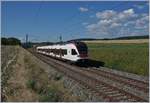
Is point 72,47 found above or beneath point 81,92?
above

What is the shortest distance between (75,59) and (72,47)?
4.29 feet

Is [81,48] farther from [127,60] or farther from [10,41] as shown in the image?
[10,41]

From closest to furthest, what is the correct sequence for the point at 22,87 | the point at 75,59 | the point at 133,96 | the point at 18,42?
the point at 133,96
the point at 22,87
the point at 75,59
the point at 18,42

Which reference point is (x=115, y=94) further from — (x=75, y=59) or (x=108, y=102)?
(x=75, y=59)

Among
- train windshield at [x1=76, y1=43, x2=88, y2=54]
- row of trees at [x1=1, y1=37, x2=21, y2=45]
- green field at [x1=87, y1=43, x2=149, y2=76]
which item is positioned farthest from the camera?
row of trees at [x1=1, y1=37, x2=21, y2=45]

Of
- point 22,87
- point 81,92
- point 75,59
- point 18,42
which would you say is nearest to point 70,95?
point 81,92

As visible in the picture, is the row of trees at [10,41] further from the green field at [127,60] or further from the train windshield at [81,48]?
the train windshield at [81,48]

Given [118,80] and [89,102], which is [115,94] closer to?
[89,102]

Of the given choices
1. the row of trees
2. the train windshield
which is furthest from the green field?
the row of trees

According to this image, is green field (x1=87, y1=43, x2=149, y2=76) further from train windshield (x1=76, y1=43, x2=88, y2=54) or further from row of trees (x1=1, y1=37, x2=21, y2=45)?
row of trees (x1=1, y1=37, x2=21, y2=45)

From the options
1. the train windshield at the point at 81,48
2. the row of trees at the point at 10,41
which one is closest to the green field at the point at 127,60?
the train windshield at the point at 81,48

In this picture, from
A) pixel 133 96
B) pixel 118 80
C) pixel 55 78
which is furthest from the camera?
pixel 55 78

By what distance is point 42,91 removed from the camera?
1500 centimetres

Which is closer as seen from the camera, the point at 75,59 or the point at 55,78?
the point at 55,78
